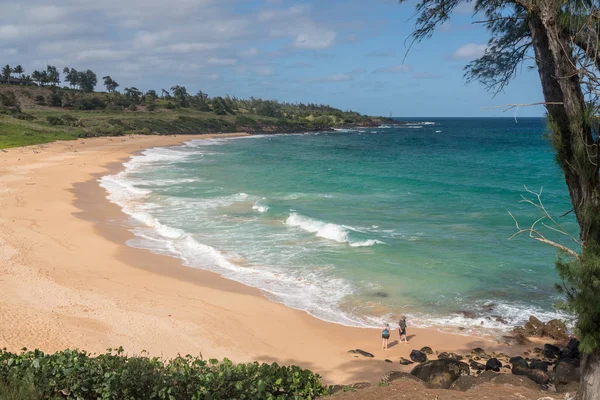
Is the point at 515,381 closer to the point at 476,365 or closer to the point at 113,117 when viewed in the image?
the point at 476,365

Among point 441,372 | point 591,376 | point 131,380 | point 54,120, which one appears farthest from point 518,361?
point 54,120

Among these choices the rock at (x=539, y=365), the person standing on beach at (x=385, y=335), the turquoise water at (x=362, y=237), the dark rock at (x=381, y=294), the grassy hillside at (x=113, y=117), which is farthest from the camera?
the grassy hillside at (x=113, y=117)

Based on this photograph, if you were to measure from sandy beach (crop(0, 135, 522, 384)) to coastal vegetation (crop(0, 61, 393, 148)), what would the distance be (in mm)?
35589

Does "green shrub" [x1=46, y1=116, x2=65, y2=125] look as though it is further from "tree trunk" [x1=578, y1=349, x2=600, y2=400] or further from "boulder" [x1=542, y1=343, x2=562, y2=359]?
"tree trunk" [x1=578, y1=349, x2=600, y2=400]

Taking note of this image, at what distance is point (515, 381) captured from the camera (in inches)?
330

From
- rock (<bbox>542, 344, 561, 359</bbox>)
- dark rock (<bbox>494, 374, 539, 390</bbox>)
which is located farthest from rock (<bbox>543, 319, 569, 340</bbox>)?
dark rock (<bbox>494, 374, 539, 390</bbox>)

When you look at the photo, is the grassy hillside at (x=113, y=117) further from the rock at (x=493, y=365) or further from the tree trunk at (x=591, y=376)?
the tree trunk at (x=591, y=376)

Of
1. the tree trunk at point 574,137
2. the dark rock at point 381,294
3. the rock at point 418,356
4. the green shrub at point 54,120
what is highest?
the green shrub at point 54,120

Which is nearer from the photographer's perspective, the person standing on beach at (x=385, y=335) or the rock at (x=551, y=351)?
the rock at (x=551, y=351)

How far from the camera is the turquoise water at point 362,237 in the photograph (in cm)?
1405

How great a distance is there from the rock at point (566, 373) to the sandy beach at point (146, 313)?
2.08m

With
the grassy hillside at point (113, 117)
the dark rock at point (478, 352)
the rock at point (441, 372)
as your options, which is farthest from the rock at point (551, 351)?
the grassy hillside at point (113, 117)

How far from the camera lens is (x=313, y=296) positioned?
→ 14266 millimetres

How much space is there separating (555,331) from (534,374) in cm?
291
